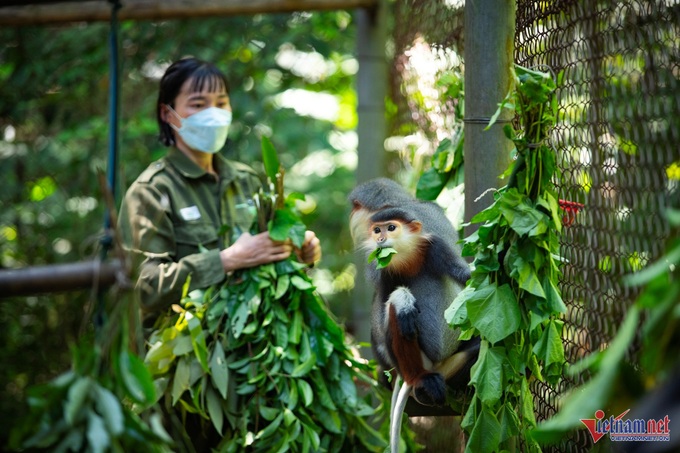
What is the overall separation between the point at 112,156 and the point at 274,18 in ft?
15.0

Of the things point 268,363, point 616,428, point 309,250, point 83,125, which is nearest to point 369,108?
point 309,250

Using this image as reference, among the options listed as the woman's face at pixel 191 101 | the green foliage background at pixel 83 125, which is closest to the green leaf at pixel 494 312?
the woman's face at pixel 191 101

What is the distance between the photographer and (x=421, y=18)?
3664 mm

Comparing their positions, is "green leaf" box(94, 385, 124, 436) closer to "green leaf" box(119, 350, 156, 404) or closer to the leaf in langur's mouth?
"green leaf" box(119, 350, 156, 404)

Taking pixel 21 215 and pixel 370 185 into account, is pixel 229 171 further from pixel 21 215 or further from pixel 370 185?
pixel 21 215

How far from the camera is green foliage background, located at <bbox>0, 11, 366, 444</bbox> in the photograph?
5.91m

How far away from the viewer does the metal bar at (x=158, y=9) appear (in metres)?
4.23

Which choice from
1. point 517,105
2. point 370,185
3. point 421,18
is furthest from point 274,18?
point 517,105

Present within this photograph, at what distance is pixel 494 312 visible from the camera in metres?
1.91

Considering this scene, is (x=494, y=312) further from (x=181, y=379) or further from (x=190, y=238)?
(x=190, y=238)

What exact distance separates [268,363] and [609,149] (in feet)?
4.61

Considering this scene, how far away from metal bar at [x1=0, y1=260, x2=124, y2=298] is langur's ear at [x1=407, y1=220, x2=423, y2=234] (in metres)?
1.23

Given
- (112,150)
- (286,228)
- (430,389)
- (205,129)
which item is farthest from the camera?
(205,129)

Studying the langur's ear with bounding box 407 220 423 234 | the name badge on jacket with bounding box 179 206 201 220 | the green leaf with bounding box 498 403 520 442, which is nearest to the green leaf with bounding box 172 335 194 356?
the name badge on jacket with bounding box 179 206 201 220
